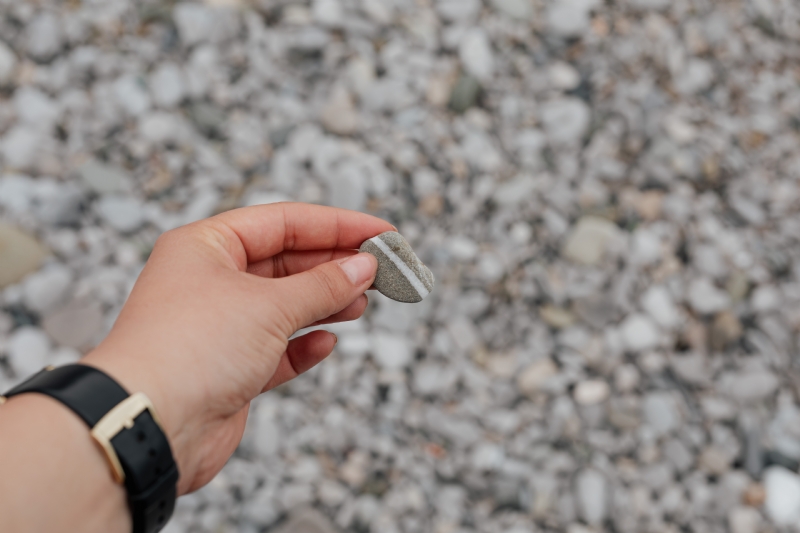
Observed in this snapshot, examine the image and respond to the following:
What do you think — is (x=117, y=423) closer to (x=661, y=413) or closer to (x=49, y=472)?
(x=49, y=472)

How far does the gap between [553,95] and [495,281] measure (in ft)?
4.14

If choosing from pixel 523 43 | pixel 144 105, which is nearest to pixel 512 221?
pixel 523 43

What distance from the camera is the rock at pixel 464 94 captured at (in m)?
3.22

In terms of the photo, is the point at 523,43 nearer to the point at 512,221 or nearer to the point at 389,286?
the point at 512,221

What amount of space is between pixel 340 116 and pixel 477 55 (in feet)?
2.96

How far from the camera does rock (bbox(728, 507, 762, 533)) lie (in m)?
2.45

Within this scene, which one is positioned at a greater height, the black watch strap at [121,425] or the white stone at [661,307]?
the black watch strap at [121,425]

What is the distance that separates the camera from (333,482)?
236 centimetres

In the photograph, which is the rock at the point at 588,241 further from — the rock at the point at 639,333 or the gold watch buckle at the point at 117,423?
the gold watch buckle at the point at 117,423

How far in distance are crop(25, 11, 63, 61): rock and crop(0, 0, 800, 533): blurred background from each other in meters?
0.01

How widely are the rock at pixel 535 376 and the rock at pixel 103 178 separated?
6.97ft

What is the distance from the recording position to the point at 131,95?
3045 millimetres

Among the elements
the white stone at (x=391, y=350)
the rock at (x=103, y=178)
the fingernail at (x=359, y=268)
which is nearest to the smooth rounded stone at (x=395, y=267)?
the fingernail at (x=359, y=268)

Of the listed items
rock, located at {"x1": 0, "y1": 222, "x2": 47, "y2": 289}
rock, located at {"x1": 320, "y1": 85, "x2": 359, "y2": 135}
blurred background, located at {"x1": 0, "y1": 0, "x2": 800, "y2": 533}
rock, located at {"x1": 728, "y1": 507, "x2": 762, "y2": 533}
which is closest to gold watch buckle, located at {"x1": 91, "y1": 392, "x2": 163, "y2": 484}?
blurred background, located at {"x1": 0, "y1": 0, "x2": 800, "y2": 533}
